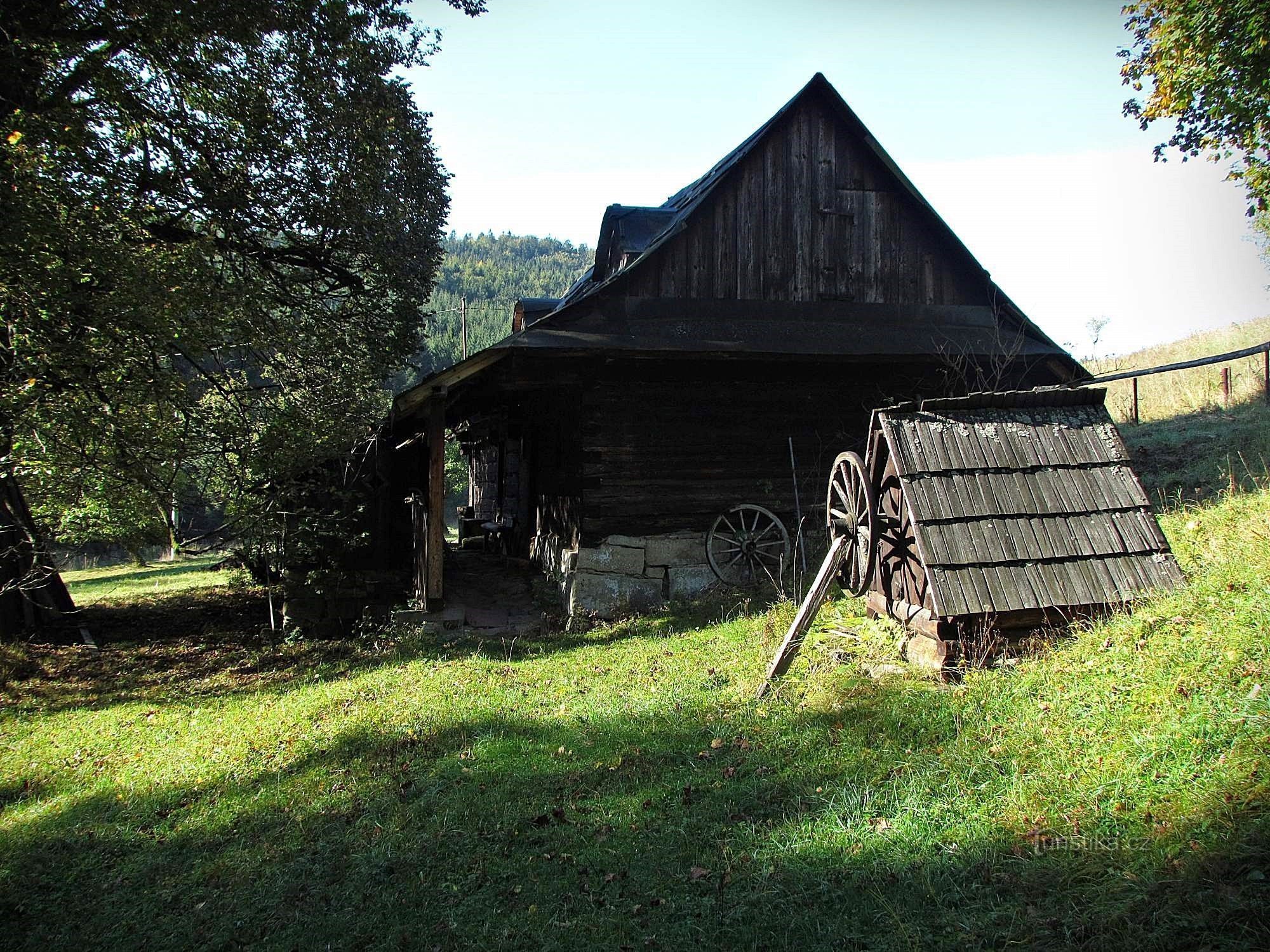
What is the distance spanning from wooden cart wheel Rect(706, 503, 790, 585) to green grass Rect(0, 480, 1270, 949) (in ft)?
14.7

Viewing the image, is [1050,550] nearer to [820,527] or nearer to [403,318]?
[820,527]

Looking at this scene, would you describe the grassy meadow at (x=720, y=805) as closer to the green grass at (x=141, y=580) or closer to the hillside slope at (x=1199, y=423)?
the hillside slope at (x=1199, y=423)

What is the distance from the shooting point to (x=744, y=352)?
36.3 feet

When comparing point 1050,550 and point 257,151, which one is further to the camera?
point 257,151

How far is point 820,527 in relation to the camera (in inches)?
486

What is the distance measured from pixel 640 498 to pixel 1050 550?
6610mm

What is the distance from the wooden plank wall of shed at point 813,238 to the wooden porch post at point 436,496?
11.3 feet

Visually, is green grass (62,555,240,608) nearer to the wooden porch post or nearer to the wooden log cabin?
the wooden porch post

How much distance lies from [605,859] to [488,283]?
107 meters

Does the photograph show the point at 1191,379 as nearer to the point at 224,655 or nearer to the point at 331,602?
the point at 331,602

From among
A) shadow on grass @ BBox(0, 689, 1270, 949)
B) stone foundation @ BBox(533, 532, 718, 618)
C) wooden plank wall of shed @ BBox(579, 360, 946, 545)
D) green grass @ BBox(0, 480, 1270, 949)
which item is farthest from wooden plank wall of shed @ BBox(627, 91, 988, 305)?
shadow on grass @ BBox(0, 689, 1270, 949)

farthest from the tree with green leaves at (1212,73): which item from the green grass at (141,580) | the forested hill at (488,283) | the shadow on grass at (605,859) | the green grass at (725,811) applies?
the forested hill at (488,283)

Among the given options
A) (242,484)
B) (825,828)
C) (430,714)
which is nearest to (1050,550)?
(825,828)

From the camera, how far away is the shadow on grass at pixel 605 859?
3342 millimetres
